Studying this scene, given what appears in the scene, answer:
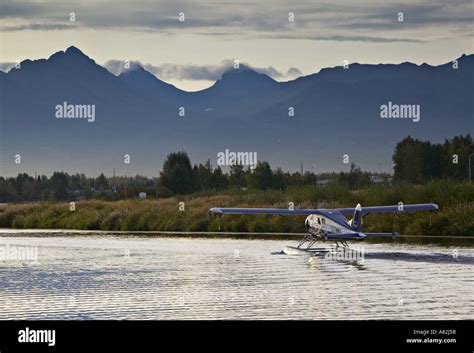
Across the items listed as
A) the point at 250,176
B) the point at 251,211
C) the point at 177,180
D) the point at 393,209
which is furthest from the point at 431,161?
the point at 251,211

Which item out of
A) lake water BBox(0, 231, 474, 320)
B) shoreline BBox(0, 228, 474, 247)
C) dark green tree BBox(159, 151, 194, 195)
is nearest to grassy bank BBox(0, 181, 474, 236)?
shoreline BBox(0, 228, 474, 247)

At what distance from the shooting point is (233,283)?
102ft

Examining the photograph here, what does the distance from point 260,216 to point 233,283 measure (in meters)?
26.6

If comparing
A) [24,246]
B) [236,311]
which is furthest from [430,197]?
[236,311]

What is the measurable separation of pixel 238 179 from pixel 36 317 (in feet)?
270

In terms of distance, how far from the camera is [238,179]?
10694 cm

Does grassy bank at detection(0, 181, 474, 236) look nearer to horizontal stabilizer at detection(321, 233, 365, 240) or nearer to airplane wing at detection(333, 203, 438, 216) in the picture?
airplane wing at detection(333, 203, 438, 216)

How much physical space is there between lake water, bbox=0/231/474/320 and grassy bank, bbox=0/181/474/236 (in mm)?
5450

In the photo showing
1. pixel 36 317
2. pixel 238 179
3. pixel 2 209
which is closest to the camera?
pixel 36 317

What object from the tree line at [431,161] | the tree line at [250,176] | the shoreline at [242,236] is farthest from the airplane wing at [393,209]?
the tree line at [431,161]

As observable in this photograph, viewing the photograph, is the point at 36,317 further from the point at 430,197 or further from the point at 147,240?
the point at 430,197

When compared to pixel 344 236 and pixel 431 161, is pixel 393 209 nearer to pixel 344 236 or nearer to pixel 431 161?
pixel 344 236
